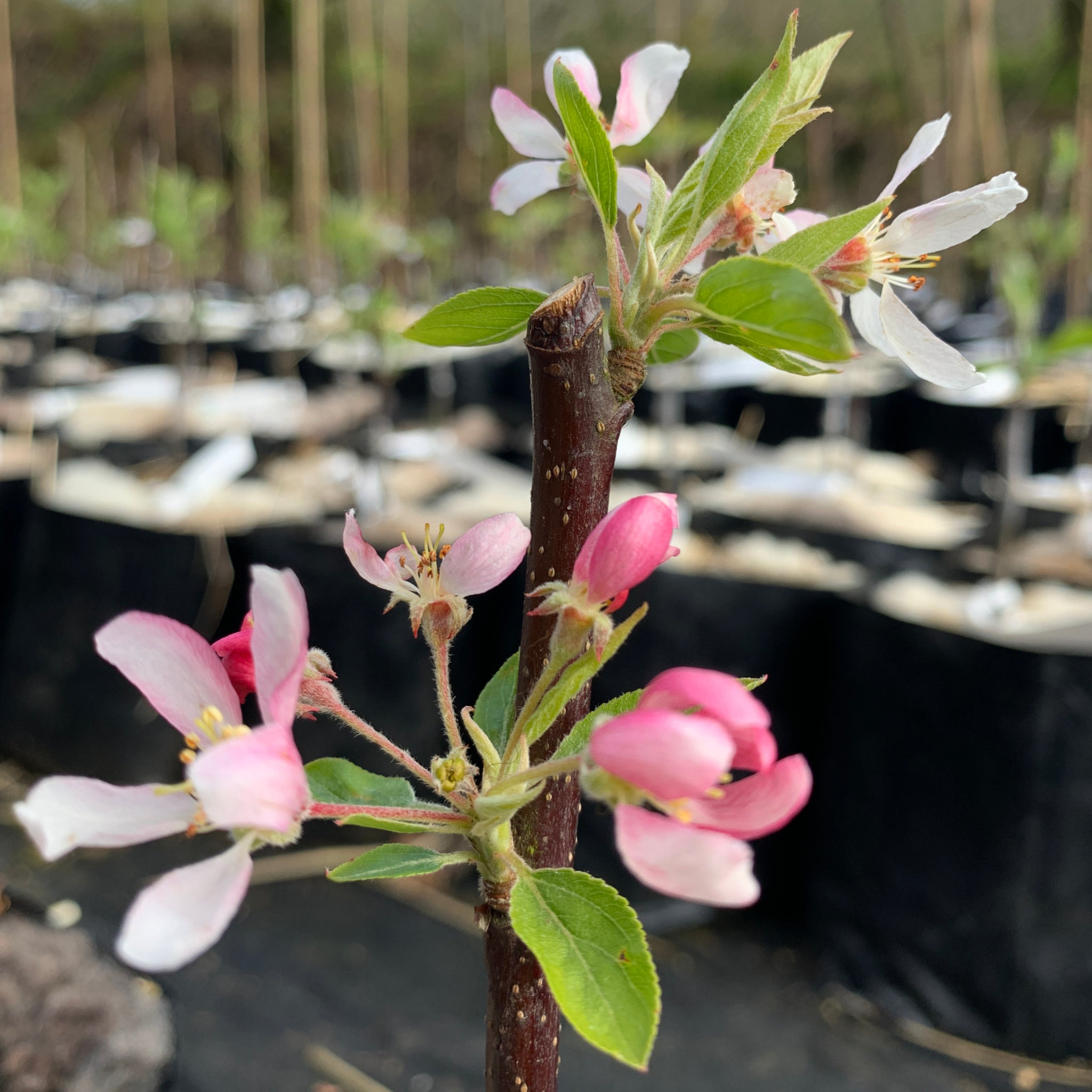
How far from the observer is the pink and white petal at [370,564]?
0.34m

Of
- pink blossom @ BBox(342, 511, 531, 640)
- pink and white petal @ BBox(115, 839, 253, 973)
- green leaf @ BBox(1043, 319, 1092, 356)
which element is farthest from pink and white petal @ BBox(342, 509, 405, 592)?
green leaf @ BBox(1043, 319, 1092, 356)

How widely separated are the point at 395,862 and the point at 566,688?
0.09m

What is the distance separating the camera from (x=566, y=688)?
0.99 ft

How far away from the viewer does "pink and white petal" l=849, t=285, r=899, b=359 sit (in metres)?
0.35

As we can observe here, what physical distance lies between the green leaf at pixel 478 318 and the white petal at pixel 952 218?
0.38 feet

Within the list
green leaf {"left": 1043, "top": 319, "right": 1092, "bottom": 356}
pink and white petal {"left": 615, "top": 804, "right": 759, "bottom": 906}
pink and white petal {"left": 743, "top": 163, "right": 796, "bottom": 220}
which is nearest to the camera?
pink and white petal {"left": 615, "top": 804, "right": 759, "bottom": 906}

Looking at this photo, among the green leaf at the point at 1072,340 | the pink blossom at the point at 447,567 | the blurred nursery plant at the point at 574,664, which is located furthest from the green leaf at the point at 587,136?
the green leaf at the point at 1072,340

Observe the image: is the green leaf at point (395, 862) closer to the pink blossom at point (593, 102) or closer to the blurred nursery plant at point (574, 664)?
the blurred nursery plant at point (574, 664)

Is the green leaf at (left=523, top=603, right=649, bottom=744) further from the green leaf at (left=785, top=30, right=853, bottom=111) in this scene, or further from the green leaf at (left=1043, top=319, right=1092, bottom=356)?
the green leaf at (left=1043, top=319, right=1092, bottom=356)

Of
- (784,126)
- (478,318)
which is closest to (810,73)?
(784,126)

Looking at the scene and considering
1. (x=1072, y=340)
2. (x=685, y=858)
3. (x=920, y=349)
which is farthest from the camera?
(x=1072, y=340)

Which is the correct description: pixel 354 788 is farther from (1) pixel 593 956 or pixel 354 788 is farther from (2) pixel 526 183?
(2) pixel 526 183

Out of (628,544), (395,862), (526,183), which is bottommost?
(395,862)

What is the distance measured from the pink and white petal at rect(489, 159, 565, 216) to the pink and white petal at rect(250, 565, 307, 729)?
20 cm
